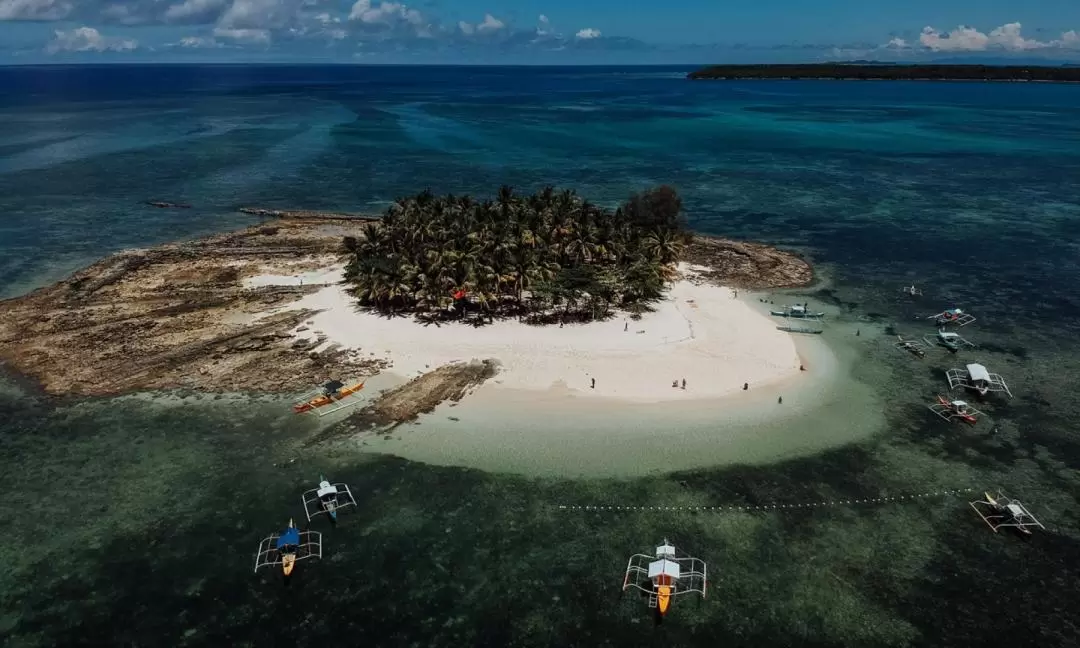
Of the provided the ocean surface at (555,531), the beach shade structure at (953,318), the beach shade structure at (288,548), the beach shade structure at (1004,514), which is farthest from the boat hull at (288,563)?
the beach shade structure at (953,318)

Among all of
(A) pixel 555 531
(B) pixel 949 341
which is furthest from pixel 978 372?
(A) pixel 555 531

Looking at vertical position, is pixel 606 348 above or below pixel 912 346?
above

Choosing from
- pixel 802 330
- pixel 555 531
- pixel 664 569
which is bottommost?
pixel 555 531

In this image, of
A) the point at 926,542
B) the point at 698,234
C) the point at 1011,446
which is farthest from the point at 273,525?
the point at 698,234

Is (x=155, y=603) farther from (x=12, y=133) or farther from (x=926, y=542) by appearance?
(x=12, y=133)

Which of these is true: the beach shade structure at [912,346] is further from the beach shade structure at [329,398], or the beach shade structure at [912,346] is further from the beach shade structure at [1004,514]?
the beach shade structure at [329,398]

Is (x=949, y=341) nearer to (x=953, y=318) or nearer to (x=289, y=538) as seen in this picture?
(x=953, y=318)
